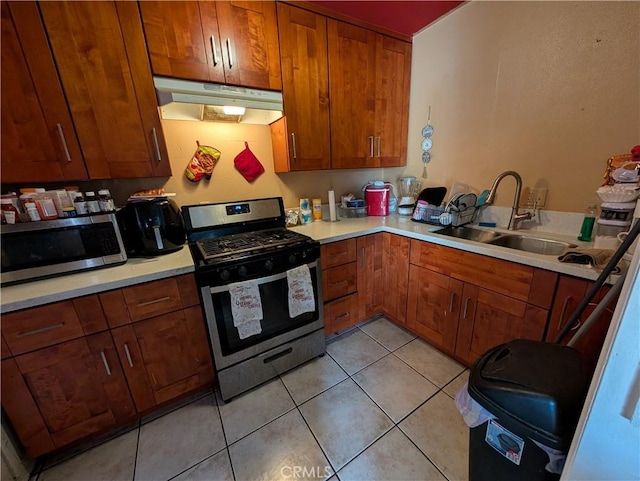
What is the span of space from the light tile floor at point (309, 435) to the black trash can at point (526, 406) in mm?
407

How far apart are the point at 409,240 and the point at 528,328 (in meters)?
0.80

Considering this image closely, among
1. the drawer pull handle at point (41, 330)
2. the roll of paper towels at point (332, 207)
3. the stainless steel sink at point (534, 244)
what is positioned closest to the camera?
the drawer pull handle at point (41, 330)

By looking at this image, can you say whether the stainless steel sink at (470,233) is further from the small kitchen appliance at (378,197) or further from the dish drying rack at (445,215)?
the small kitchen appliance at (378,197)

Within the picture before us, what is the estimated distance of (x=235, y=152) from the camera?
1.86 metres

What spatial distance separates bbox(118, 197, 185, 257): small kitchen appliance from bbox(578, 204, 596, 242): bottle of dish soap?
7.88 ft

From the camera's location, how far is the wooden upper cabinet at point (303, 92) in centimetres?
160

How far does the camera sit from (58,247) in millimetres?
1160

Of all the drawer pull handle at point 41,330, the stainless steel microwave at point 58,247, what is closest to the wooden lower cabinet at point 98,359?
the drawer pull handle at point 41,330

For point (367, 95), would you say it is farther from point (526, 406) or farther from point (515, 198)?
point (526, 406)

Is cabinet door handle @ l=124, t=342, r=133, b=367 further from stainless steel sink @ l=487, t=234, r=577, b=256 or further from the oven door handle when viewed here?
stainless steel sink @ l=487, t=234, r=577, b=256

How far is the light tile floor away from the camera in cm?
113

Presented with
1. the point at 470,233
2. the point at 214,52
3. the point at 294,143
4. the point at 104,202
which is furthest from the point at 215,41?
the point at 470,233

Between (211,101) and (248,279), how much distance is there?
1057mm

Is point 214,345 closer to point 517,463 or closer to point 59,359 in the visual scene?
point 59,359
